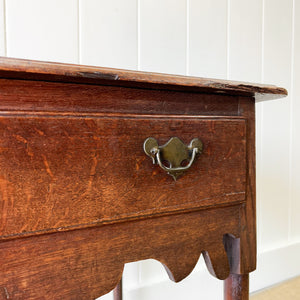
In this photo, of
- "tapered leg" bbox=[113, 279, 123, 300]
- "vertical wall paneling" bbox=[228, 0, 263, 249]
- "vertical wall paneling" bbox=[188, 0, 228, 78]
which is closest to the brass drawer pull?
"tapered leg" bbox=[113, 279, 123, 300]

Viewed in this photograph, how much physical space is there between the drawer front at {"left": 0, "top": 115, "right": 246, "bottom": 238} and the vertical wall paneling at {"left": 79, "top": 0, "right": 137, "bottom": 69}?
1.60ft

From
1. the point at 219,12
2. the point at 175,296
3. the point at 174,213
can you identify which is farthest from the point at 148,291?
the point at 219,12

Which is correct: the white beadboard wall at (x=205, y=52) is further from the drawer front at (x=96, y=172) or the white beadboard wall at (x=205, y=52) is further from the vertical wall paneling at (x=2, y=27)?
the drawer front at (x=96, y=172)

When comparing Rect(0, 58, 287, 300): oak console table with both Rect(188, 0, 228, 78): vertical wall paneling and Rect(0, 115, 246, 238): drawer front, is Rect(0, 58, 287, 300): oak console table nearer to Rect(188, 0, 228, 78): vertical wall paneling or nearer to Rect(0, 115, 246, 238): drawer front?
Rect(0, 115, 246, 238): drawer front

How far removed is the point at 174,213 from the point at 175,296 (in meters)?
0.68

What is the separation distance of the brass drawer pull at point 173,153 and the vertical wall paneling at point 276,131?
2.71 ft

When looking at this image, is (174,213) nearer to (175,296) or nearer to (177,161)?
(177,161)

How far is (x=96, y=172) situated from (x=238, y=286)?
0.36 meters

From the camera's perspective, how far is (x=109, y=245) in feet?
1.29

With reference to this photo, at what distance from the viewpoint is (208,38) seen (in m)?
1.02

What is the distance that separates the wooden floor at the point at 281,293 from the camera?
3.70ft

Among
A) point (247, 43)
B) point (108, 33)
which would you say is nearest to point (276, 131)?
point (247, 43)

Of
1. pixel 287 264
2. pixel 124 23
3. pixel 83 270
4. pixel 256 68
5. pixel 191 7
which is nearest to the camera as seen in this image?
pixel 83 270

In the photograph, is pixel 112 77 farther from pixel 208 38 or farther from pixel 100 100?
pixel 208 38
